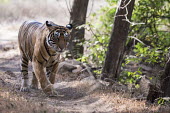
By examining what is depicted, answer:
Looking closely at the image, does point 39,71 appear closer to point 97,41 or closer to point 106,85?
point 106,85

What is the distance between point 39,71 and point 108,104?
1.91 meters

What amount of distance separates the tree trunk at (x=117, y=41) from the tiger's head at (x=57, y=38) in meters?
1.79

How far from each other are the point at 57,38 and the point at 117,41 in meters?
2.09

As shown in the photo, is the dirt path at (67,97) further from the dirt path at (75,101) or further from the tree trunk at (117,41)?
the tree trunk at (117,41)

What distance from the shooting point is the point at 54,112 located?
5.41 metres

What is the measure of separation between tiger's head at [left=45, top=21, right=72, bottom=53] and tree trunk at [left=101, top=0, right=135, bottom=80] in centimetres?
179

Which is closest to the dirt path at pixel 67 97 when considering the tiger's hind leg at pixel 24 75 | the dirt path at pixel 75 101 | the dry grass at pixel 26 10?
the dirt path at pixel 75 101

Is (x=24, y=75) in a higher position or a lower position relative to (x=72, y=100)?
higher

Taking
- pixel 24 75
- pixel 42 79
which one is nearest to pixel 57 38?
pixel 42 79

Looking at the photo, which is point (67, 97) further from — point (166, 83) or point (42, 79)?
point (166, 83)

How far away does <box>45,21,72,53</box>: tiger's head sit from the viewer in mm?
7160

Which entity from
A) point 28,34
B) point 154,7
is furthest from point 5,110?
point 154,7

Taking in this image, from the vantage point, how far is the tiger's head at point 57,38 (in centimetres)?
716

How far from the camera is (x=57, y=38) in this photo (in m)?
7.19
